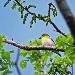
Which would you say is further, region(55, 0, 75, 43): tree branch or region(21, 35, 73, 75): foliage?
region(21, 35, 73, 75): foliage

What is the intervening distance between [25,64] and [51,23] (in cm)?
178

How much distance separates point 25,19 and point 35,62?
2427 mm

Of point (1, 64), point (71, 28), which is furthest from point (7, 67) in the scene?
point (71, 28)

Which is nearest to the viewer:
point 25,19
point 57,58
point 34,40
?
point 25,19

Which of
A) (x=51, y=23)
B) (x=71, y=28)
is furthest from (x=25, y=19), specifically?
(x=71, y=28)

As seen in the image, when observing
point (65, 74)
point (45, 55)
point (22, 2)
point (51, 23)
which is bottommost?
point (65, 74)

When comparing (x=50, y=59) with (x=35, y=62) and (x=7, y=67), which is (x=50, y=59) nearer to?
(x=35, y=62)

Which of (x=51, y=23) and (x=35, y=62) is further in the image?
(x=35, y=62)

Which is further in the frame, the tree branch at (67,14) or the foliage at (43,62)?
the foliage at (43,62)

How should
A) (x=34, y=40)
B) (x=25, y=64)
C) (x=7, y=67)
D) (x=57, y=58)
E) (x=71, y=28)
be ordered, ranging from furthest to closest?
(x=57, y=58)
(x=34, y=40)
(x=25, y=64)
(x=7, y=67)
(x=71, y=28)

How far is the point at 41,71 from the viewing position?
36.4 ft

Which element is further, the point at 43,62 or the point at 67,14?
the point at 43,62

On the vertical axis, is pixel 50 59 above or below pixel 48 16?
below

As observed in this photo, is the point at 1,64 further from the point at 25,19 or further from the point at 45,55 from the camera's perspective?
the point at 45,55
